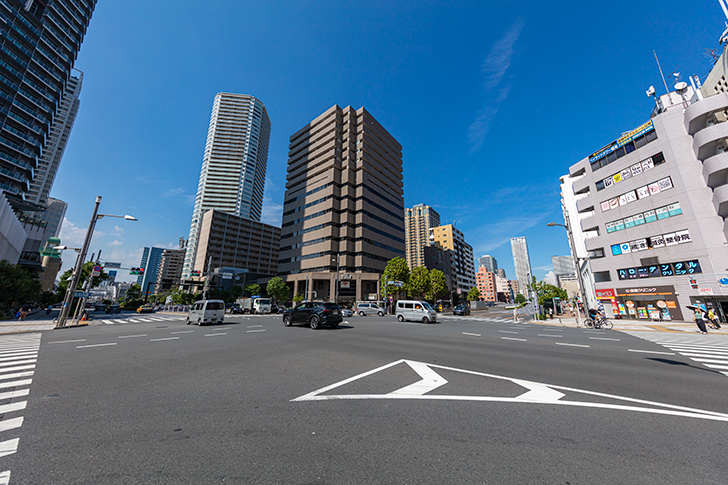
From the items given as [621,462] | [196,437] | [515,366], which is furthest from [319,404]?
[515,366]

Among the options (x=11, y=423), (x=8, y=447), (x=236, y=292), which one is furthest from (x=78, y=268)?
(x=236, y=292)

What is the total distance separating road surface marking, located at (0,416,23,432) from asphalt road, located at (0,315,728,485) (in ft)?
0.44

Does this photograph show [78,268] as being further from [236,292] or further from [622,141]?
[622,141]

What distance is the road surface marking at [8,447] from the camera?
2.89 meters

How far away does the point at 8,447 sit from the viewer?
298 cm

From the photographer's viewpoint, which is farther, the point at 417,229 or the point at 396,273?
the point at 417,229

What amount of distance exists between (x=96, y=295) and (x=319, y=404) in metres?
166

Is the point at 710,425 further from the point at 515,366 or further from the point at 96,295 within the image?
the point at 96,295

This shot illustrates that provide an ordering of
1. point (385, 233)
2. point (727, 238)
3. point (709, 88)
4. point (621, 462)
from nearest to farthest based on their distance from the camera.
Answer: point (621, 462), point (727, 238), point (709, 88), point (385, 233)

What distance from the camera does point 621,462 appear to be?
9.39ft

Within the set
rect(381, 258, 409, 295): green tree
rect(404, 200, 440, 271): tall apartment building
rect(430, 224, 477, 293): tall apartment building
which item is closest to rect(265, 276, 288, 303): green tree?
rect(381, 258, 409, 295): green tree

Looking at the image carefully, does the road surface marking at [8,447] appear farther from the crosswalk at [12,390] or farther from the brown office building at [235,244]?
the brown office building at [235,244]

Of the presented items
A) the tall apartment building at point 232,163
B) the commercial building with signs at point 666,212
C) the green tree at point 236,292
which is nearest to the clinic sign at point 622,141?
the commercial building with signs at point 666,212

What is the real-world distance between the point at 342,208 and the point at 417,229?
3472 inches
